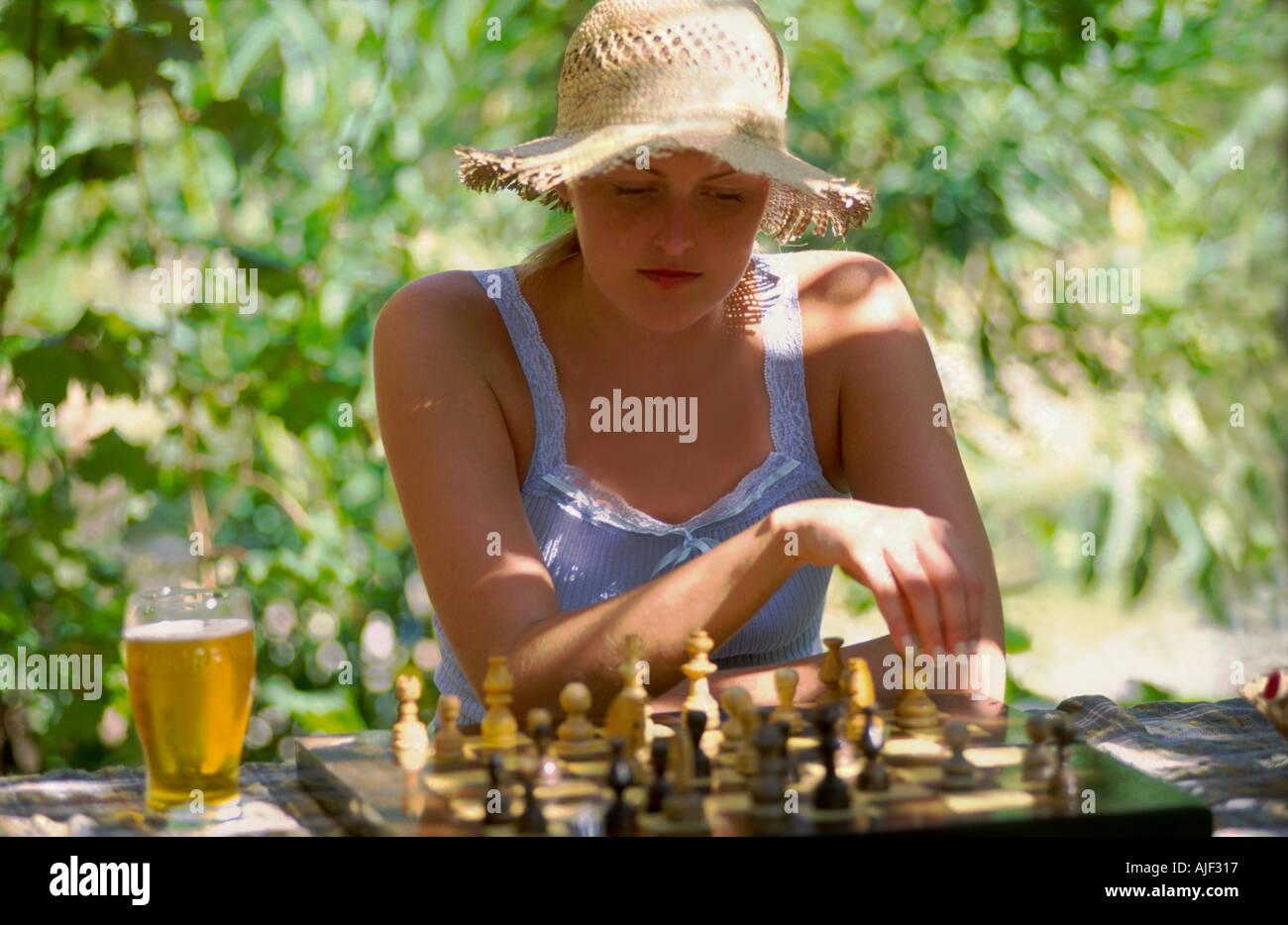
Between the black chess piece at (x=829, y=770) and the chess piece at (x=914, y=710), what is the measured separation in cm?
18

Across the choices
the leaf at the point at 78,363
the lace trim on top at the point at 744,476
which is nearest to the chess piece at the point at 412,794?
the lace trim on top at the point at 744,476

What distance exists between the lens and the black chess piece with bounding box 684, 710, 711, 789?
44.9 inches

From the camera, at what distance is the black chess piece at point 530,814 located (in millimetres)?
988

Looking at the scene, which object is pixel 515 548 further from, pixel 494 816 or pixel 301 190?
pixel 301 190

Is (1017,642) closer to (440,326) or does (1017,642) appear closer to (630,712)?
(440,326)

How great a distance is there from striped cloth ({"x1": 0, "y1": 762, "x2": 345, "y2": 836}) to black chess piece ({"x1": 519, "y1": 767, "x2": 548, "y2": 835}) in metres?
0.22

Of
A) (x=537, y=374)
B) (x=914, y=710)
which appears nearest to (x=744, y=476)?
(x=537, y=374)

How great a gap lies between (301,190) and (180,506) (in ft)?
2.33

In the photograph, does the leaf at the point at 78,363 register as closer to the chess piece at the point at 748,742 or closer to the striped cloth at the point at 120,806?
the striped cloth at the point at 120,806

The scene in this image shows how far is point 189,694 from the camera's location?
47.8 inches

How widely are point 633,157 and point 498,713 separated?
66 centimetres
